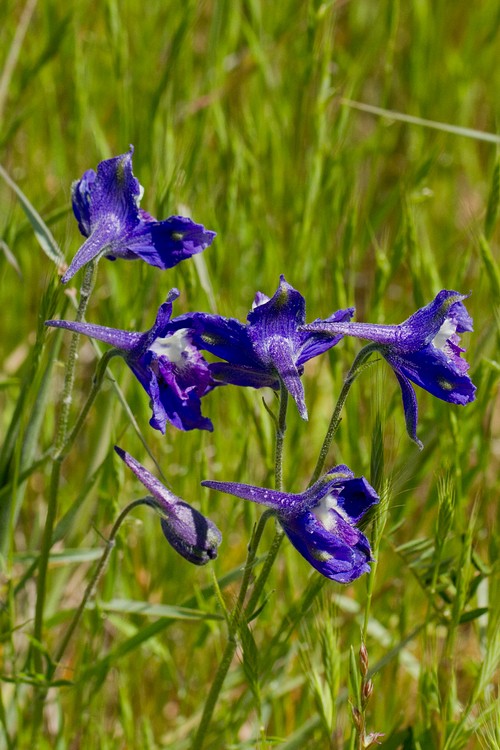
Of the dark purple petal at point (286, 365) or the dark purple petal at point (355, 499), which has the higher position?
the dark purple petal at point (286, 365)

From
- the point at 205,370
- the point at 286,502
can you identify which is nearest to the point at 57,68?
the point at 205,370

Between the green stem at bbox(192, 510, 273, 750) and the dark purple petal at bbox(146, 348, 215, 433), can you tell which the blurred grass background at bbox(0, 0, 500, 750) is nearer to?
the green stem at bbox(192, 510, 273, 750)

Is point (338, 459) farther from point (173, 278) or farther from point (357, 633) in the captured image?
point (173, 278)

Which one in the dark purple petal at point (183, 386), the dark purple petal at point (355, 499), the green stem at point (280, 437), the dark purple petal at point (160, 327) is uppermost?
the dark purple petal at point (160, 327)

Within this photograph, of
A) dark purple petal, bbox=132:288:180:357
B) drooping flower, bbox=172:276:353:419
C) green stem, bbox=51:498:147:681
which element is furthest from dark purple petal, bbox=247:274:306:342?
green stem, bbox=51:498:147:681

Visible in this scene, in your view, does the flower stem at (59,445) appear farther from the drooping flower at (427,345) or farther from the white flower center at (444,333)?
the white flower center at (444,333)

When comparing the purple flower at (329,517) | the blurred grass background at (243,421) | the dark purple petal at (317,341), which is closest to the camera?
the purple flower at (329,517)

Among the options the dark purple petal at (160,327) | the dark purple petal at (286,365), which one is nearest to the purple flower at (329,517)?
the dark purple petal at (286,365)
